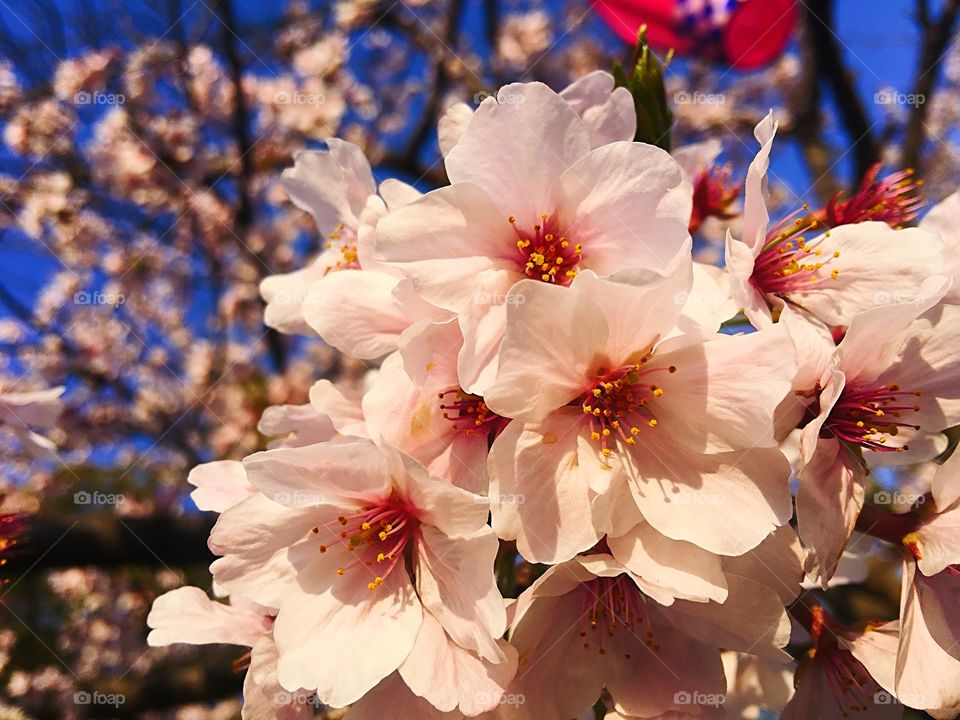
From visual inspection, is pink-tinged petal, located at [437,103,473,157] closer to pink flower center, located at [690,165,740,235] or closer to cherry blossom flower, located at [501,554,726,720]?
pink flower center, located at [690,165,740,235]

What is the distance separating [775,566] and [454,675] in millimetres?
471

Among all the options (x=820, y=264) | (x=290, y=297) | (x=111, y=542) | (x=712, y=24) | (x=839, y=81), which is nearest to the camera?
(x=820, y=264)

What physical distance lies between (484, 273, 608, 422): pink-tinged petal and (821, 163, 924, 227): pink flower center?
752 mm

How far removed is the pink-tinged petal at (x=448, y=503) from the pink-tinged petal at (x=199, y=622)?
1.54 feet

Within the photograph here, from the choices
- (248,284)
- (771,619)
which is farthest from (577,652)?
(248,284)

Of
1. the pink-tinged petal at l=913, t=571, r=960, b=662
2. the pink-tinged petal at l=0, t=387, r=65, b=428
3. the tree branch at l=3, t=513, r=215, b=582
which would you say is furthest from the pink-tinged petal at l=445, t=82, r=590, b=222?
the tree branch at l=3, t=513, r=215, b=582

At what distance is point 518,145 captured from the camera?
0.99m

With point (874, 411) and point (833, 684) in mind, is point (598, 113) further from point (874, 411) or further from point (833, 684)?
point (833, 684)

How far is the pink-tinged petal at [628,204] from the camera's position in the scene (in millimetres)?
959

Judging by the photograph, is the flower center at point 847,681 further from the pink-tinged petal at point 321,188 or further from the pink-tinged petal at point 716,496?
the pink-tinged petal at point 321,188

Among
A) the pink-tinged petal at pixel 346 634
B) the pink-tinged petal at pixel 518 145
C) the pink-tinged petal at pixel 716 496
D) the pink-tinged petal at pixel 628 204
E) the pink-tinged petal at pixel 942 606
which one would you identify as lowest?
the pink-tinged petal at pixel 942 606

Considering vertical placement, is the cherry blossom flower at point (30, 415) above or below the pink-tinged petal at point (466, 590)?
above

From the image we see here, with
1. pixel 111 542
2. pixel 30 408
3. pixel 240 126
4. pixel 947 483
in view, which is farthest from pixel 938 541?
pixel 240 126

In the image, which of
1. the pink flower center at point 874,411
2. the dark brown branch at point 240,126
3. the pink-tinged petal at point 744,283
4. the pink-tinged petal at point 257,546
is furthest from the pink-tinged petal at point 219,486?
the dark brown branch at point 240,126
